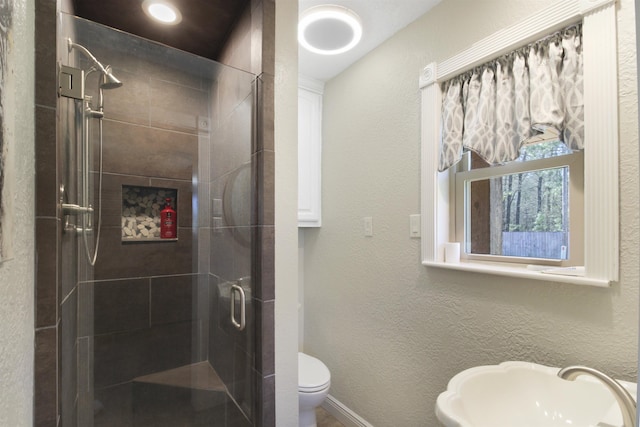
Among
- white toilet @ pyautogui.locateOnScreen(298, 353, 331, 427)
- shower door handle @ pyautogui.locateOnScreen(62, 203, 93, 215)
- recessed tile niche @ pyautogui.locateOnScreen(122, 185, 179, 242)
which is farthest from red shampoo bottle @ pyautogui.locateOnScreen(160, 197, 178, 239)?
white toilet @ pyautogui.locateOnScreen(298, 353, 331, 427)

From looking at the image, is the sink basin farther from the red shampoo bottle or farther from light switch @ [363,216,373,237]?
the red shampoo bottle

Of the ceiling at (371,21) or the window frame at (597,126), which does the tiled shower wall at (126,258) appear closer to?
the ceiling at (371,21)

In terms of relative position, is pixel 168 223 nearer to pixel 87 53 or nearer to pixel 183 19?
pixel 87 53

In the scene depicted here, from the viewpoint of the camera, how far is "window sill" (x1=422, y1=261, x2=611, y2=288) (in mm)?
1038

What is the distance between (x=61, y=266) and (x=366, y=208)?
1.56 meters

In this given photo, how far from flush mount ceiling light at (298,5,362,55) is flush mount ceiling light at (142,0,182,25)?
2.21 feet

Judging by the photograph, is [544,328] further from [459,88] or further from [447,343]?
[459,88]

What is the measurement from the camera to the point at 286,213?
4.34 feet

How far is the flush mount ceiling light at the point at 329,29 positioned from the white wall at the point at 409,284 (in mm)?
324

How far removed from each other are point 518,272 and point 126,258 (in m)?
1.93

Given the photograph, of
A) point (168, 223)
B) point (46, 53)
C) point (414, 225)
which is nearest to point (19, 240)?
point (46, 53)

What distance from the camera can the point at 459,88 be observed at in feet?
4.98

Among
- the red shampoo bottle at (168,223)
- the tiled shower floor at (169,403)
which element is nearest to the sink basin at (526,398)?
the tiled shower floor at (169,403)

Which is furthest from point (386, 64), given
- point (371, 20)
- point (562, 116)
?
point (562, 116)
